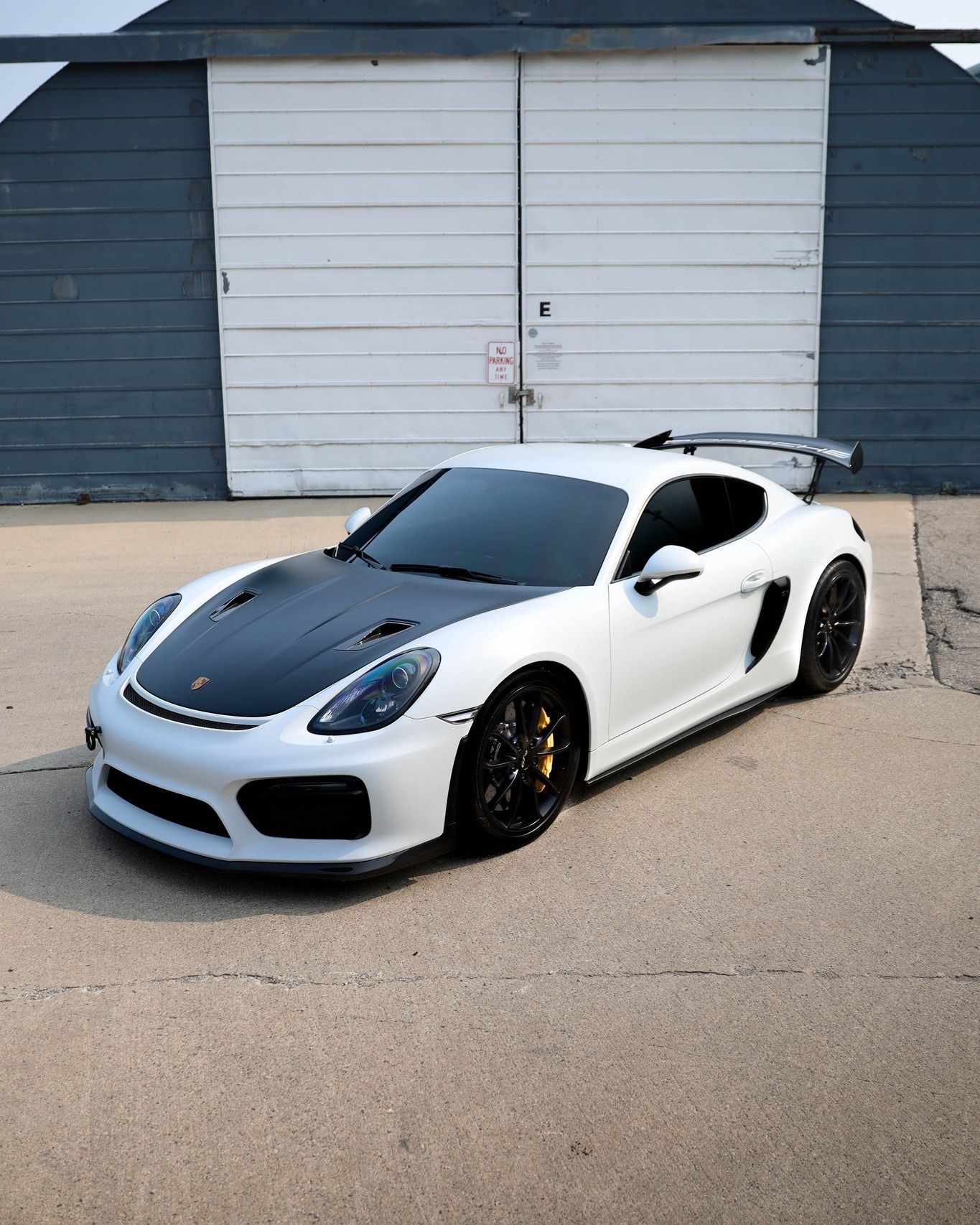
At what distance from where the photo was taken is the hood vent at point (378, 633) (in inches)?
169

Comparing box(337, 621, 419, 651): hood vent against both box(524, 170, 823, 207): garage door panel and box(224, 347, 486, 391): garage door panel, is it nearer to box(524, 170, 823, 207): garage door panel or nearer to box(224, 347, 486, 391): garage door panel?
box(224, 347, 486, 391): garage door panel

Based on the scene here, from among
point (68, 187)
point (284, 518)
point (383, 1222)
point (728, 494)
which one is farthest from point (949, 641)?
point (68, 187)

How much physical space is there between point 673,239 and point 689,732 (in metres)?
7.97

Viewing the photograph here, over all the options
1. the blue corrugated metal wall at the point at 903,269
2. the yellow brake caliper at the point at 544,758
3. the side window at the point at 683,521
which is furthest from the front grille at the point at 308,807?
the blue corrugated metal wall at the point at 903,269

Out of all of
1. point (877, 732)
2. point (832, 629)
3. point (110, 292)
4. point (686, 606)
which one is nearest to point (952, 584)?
point (832, 629)

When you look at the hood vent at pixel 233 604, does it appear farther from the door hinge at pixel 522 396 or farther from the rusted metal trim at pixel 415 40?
the rusted metal trim at pixel 415 40

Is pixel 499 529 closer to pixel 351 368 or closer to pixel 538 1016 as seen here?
pixel 538 1016

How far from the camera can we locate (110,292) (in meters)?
12.0

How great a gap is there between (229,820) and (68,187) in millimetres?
9736

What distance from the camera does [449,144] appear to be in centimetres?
1173

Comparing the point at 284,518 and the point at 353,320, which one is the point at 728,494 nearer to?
the point at 284,518

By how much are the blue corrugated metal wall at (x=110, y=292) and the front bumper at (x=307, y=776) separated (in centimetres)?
864

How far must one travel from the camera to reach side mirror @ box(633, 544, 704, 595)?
474cm

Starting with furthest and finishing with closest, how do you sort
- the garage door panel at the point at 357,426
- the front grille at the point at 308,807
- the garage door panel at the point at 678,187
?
the garage door panel at the point at 357,426 → the garage door panel at the point at 678,187 → the front grille at the point at 308,807
